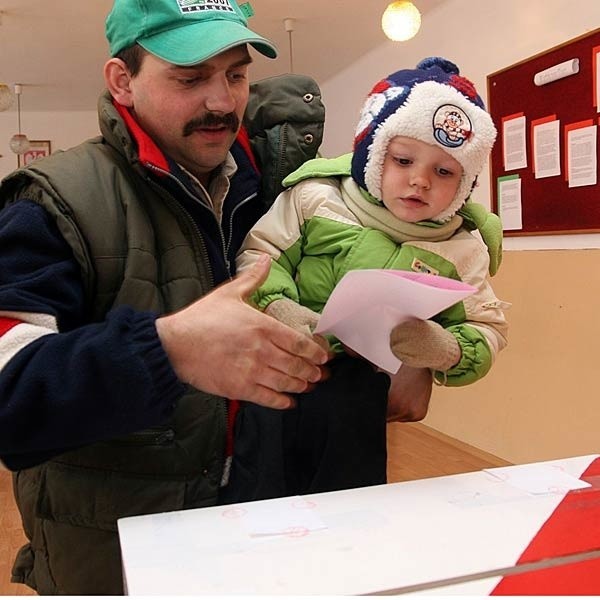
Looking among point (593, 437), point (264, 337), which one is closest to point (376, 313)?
point (264, 337)

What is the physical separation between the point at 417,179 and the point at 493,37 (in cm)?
296

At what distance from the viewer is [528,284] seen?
3607mm

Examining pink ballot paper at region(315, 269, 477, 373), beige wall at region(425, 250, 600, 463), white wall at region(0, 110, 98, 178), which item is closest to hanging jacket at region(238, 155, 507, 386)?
pink ballot paper at region(315, 269, 477, 373)

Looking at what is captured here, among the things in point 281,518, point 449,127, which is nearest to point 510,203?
point 449,127

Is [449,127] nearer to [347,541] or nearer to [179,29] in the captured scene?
[179,29]

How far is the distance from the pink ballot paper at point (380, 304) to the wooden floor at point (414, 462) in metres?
2.39

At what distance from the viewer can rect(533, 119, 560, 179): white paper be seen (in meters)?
3.38

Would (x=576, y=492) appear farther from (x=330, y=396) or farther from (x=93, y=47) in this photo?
(x=93, y=47)

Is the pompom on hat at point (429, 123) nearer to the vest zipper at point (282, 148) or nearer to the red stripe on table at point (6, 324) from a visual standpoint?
the vest zipper at point (282, 148)

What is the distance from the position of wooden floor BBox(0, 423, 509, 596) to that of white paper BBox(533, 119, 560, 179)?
1587mm

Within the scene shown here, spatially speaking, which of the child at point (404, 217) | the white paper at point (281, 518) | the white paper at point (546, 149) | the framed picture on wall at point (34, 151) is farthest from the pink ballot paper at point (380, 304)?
the framed picture on wall at point (34, 151)

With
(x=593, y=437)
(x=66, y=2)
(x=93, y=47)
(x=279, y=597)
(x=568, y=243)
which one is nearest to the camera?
(x=279, y=597)

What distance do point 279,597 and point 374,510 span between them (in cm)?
24

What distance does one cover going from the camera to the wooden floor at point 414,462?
123 inches
